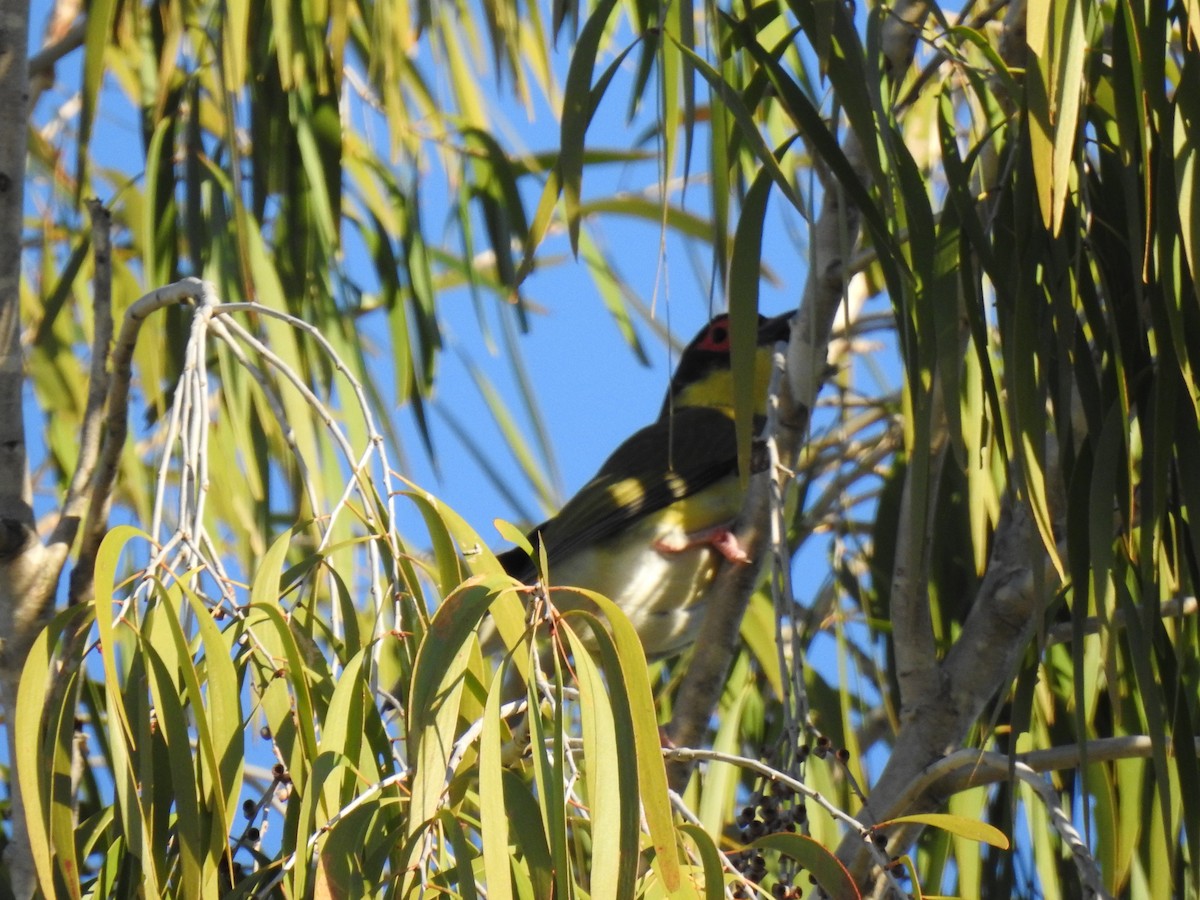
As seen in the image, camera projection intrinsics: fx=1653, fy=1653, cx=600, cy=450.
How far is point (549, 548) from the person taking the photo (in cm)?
337

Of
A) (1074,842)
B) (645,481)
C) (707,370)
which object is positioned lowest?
(1074,842)

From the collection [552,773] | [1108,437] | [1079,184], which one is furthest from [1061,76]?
[552,773]

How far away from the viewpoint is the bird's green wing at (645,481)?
3.42 metres

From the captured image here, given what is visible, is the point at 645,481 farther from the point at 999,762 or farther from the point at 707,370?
the point at 999,762

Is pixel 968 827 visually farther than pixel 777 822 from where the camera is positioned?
No

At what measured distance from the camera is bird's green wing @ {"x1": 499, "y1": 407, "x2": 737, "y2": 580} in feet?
11.2

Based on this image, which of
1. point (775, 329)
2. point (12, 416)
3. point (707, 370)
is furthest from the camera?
point (707, 370)

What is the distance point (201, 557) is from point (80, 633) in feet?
0.39

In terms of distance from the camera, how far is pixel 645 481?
3.53 m

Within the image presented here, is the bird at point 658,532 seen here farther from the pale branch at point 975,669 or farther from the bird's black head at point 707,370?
the pale branch at point 975,669

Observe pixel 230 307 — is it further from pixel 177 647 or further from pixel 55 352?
pixel 55 352

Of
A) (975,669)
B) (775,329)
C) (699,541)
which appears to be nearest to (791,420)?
(975,669)

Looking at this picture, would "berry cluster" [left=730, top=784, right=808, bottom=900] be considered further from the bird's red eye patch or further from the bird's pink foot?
the bird's red eye patch

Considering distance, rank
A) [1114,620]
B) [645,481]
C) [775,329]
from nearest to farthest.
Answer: [1114,620] → [645,481] → [775,329]
